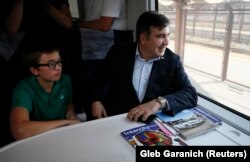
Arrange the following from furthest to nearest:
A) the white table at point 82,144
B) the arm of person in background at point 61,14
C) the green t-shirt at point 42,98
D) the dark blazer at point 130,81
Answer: the arm of person in background at point 61,14 → the dark blazer at point 130,81 → the green t-shirt at point 42,98 → the white table at point 82,144

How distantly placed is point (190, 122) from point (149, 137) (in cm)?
27

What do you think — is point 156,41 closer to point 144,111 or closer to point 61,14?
point 144,111

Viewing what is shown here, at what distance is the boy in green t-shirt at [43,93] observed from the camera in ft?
4.15

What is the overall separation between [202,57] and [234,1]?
67 cm

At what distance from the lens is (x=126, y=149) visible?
0.98 metres

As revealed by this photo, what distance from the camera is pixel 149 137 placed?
1042 millimetres

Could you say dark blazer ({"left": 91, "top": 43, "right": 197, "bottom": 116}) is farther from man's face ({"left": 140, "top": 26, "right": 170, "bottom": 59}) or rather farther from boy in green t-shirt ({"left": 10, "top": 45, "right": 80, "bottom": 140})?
boy in green t-shirt ({"left": 10, "top": 45, "right": 80, "bottom": 140})

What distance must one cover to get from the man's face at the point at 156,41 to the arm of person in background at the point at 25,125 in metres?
0.67

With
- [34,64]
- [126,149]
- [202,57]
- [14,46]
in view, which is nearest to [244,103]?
[202,57]

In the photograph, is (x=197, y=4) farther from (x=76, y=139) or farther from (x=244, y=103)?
(x=76, y=139)

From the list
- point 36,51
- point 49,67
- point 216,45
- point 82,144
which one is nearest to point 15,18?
point 36,51

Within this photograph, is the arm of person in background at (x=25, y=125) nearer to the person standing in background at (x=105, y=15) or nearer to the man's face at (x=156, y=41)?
the man's face at (x=156, y=41)

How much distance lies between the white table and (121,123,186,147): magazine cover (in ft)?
0.10

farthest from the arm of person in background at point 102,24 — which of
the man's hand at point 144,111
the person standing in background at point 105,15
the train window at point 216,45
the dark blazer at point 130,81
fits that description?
the man's hand at point 144,111
